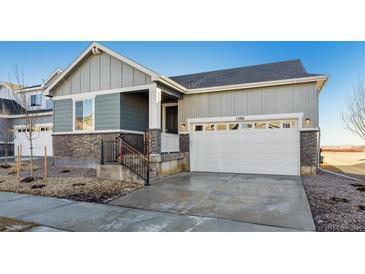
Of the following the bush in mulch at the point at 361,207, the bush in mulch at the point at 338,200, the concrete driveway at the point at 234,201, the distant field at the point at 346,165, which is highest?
the bush in mulch at the point at 361,207

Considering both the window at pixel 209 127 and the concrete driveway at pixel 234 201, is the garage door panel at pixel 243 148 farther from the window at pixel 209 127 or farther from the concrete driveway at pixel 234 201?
the concrete driveway at pixel 234 201

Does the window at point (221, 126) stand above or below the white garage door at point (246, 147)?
above

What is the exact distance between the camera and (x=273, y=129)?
32.6 ft

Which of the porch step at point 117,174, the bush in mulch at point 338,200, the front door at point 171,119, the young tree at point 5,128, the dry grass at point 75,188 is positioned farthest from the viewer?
the young tree at point 5,128

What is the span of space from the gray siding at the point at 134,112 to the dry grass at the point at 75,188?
321 centimetres

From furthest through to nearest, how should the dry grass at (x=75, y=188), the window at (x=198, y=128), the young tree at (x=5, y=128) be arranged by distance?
the young tree at (x=5, y=128) → the window at (x=198, y=128) → the dry grass at (x=75, y=188)

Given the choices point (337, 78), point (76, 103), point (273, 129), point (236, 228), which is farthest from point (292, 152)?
point (76, 103)

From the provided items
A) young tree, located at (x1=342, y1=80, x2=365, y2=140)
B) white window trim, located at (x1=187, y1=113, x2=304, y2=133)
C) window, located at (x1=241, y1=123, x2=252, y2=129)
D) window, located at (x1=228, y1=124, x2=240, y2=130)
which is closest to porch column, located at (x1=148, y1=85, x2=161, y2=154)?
white window trim, located at (x1=187, y1=113, x2=304, y2=133)

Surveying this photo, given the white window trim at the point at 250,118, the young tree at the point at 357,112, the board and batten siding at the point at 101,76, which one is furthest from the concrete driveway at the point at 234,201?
the board and batten siding at the point at 101,76

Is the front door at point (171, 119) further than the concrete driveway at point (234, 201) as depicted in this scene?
Yes

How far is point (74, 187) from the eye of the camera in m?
7.16

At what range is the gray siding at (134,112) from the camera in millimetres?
10223

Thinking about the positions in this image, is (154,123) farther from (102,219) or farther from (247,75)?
(247,75)

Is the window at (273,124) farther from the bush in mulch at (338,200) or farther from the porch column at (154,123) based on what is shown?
the porch column at (154,123)
